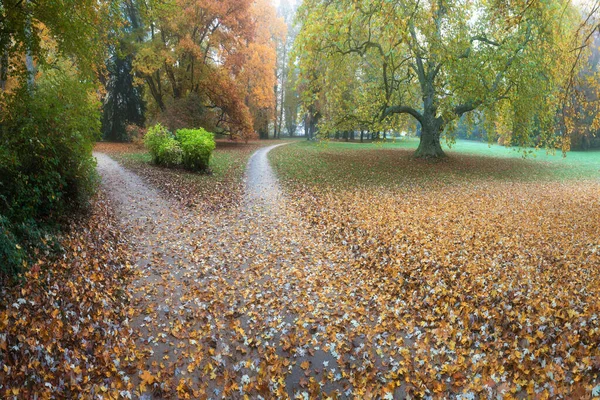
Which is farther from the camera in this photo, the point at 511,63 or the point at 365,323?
the point at 511,63

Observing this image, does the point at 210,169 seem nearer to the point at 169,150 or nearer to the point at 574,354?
the point at 169,150

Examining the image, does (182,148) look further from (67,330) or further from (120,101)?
(120,101)

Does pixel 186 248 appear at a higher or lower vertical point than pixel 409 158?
lower

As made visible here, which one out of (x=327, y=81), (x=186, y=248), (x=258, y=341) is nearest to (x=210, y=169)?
(x=327, y=81)

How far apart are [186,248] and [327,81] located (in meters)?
10.5

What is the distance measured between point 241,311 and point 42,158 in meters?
4.05

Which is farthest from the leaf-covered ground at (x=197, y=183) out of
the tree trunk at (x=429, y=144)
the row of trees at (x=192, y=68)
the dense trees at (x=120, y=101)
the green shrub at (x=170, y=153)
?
the dense trees at (x=120, y=101)

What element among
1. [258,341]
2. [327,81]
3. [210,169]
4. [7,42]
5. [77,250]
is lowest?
[258,341]

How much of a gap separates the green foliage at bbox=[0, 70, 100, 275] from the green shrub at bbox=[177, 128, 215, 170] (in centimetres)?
682

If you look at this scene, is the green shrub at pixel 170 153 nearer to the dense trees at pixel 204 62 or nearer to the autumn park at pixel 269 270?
the autumn park at pixel 269 270

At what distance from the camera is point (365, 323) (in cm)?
525

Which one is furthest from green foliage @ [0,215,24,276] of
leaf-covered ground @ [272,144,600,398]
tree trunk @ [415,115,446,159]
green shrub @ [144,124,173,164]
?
tree trunk @ [415,115,446,159]

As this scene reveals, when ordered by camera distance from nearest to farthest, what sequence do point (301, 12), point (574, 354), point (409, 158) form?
1. point (574, 354)
2. point (301, 12)
3. point (409, 158)

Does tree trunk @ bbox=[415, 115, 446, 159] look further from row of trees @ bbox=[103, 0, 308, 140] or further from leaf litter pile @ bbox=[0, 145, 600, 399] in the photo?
row of trees @ bbox=[103, 0, 308, 140]
